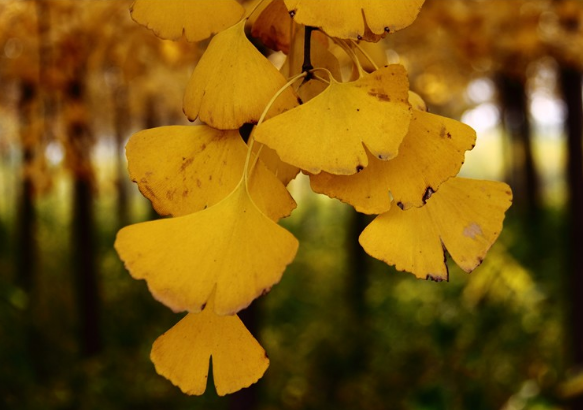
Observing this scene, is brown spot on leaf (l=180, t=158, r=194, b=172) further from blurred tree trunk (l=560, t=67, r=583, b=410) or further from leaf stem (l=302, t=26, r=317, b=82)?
blurred tree trunk (l=560, t=67, r=583, b=410)

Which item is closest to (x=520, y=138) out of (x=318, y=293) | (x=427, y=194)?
(x=318, y=293)

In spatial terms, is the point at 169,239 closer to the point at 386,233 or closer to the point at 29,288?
the point at 386,233

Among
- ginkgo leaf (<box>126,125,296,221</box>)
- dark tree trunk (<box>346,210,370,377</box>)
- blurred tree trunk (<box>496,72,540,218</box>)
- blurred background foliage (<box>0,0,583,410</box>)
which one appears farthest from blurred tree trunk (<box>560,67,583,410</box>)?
blurred tree trunk (<box>496,72,540,218</box>)

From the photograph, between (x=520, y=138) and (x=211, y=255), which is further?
(x=520, y=138)

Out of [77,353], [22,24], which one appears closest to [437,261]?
[22,24]

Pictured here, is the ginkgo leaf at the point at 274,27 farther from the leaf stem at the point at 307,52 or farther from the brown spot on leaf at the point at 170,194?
the brown spot on leaf at the point at 170,194

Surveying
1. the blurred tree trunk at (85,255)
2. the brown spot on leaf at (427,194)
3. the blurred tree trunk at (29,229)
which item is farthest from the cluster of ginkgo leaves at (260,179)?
the blurred tree trunk at (85,255)

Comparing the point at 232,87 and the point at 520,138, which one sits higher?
the point at 232,87

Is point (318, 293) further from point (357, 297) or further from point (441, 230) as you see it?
point (441, 230)
